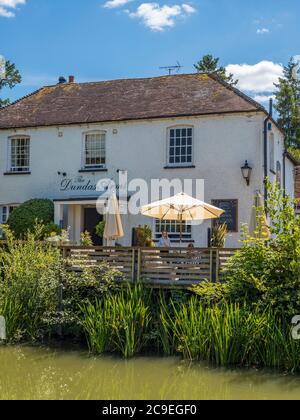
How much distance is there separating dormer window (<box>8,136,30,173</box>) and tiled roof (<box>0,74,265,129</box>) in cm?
64

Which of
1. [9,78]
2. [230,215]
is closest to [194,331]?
[230,215]

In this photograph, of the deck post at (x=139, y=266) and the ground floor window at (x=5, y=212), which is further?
the ground floor window at (x=5, y=212)

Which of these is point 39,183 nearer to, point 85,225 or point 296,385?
point 85,225

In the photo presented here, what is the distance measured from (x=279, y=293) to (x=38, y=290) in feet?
17.6

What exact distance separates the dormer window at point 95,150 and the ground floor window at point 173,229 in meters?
3.25

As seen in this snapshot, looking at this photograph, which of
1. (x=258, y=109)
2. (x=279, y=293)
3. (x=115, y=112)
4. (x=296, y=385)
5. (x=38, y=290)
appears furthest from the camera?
(x=115, y=112)

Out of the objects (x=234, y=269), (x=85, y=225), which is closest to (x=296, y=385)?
(x=234, y=269)

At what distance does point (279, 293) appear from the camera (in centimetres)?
1088

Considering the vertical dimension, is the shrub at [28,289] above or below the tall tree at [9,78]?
below

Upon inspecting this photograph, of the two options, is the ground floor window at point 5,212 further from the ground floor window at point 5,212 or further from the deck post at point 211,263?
the deck post at point 211,263

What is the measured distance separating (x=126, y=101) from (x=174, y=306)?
11726mm

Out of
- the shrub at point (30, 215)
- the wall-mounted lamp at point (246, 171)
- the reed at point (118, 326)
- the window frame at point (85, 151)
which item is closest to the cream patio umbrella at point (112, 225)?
the reed at point (118, 326)

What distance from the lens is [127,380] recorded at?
32.1 feet

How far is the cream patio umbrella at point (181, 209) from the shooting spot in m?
14.3
